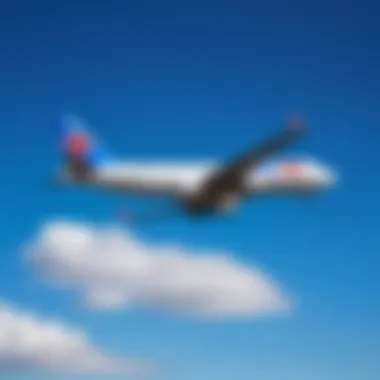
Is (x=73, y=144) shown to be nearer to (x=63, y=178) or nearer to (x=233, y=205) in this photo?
(x=63, y=178)

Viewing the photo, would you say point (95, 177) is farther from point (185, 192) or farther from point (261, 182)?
point (261, 182)

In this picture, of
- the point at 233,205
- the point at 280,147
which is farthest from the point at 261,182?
the point at 280,147

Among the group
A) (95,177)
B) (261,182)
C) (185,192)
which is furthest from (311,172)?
(95,177)

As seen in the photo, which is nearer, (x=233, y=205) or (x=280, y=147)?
(x=280, y=147)

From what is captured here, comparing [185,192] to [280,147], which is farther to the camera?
[185,192]

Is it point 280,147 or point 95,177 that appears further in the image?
point 95,177

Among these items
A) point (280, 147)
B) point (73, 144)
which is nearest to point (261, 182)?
point (280, 147)

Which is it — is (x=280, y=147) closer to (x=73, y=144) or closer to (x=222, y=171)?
(x=222, y=171)
